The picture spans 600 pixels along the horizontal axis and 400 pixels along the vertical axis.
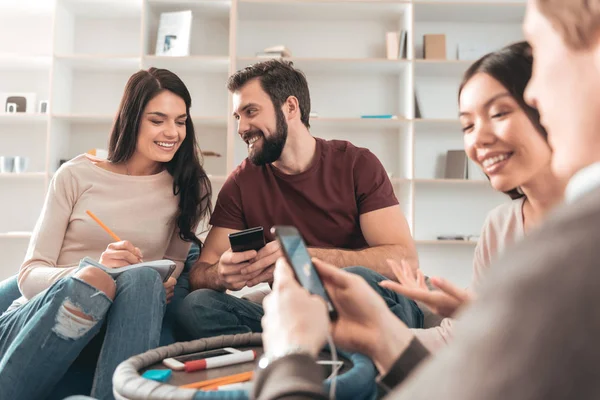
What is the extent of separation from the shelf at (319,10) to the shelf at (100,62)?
83 cm

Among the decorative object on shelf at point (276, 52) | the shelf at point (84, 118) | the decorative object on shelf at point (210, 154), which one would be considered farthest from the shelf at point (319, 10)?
the shelf at point (84, 118)

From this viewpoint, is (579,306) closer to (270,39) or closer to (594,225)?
(594,225)

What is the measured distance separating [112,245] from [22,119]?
254cm

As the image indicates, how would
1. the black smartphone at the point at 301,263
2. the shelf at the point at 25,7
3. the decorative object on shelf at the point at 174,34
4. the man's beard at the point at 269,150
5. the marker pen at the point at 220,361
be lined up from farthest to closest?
the shelf at the point at 25,7 < the decorative object on shelf at the point at 174,34 < the man's beard at the point at 269,150 < the marker pen at the point at 220,361 < the black smartphone at the point at 301,263

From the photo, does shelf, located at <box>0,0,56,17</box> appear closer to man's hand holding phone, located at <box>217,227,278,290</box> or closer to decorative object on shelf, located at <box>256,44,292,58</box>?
decorative object on shelf, located at <box>256,44,292,58</box>

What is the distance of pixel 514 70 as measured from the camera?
121 centimetres

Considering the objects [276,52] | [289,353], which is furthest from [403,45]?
[289,353]

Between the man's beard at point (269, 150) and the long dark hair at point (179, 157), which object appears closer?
the long dark hair at point (179, 157)

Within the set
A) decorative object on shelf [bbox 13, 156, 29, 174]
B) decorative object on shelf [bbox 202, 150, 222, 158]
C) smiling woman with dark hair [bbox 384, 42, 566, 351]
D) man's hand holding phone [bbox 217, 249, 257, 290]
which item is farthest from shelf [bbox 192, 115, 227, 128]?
smiling woman with dark hair [bbox 384, 42, 566, 351]

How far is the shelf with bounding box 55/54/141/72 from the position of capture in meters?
3.57

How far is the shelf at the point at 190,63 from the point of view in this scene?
3.55 meters

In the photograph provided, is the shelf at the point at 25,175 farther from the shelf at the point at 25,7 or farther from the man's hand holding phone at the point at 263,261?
the man's hand holding phone at the point at 263,261

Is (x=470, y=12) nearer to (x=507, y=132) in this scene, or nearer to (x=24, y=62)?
(x=507, y=132)

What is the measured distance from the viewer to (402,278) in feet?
3.57
